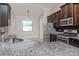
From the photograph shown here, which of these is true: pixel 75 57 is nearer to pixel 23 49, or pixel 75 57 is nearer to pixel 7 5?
pixel 23 49

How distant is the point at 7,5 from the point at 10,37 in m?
0.39

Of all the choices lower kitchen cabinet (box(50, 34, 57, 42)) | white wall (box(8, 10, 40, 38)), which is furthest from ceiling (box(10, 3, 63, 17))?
lower kitchen cabinet (box(50, 34, 57, 42))

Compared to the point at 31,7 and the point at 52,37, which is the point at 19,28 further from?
the point at 52,37

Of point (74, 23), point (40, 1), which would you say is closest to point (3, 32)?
point (40, 1)

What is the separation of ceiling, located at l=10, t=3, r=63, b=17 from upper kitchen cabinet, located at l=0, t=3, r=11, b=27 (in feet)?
0.24

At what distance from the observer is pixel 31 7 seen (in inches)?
68.3

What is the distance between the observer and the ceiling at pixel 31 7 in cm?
164

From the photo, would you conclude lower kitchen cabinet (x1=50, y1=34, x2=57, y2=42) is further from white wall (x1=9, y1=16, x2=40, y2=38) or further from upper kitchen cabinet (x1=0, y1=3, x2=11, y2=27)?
upper kitchen cabinet (x1=0, y1=3, x2=11, y2=27)

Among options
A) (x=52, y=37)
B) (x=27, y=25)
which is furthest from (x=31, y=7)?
(x=52, y=37)

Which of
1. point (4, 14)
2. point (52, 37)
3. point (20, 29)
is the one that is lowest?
point (52, 37)

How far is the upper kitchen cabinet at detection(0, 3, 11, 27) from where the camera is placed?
5.32 feet

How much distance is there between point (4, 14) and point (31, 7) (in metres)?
0.34

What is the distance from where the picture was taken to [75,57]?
149 centimetres

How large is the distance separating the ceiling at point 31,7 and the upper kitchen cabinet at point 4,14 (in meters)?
0.07
